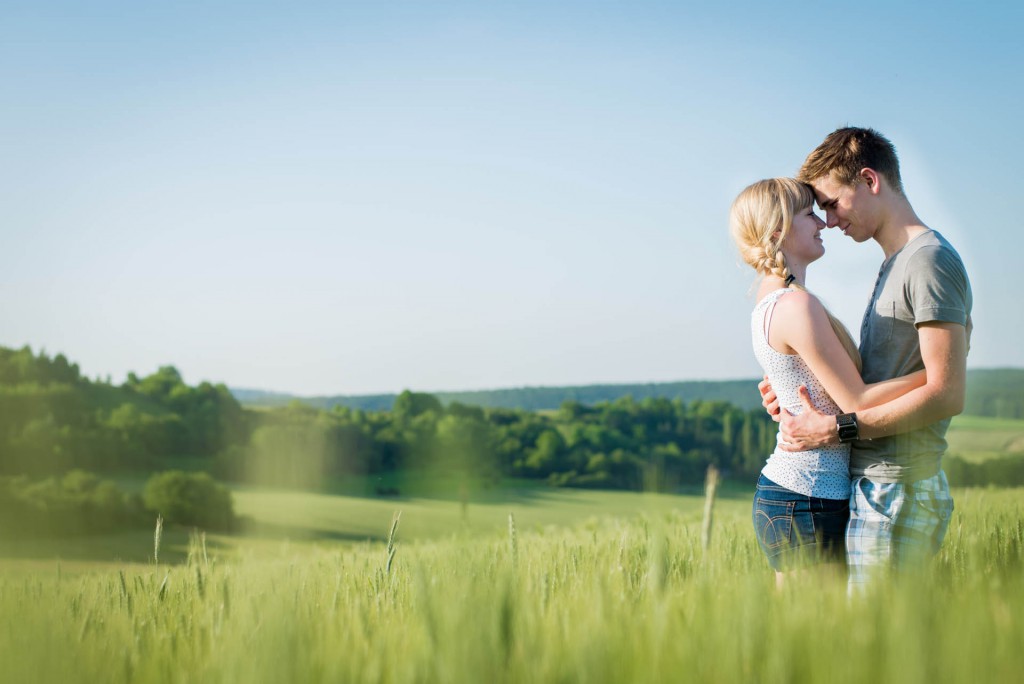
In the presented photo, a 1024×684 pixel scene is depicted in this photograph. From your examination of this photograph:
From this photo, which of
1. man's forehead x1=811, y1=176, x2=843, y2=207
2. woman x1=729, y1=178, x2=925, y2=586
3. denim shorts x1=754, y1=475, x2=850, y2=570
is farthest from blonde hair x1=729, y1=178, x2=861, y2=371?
denim shorts x1=754, y1=475, x2=850, y2=570

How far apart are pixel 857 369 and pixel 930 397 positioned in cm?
31

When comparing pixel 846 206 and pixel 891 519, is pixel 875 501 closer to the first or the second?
pixel 891 519

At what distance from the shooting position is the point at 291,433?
3691 centimetres

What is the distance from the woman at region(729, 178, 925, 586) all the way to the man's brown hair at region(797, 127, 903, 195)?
185 millimetres

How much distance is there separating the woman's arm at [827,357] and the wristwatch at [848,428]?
64mm

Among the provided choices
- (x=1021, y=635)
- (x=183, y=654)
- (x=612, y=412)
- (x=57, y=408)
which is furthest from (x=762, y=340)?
(x=612, y=412)

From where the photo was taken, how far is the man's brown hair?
353 centimetres

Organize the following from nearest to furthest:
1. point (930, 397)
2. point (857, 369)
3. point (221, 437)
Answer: point (930, 397) → point (857, 369) → point (221, 437)

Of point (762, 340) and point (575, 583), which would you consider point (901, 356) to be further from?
point (575, 583)

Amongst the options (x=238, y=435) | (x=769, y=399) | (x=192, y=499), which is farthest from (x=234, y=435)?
(x=769, y=399)

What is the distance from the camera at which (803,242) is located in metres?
3.43

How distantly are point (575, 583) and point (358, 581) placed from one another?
1.12 meters

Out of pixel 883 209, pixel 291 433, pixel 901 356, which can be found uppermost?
pixel 883 209

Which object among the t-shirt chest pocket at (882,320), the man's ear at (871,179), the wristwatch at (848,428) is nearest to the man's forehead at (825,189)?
the man's ear at (871,179)
